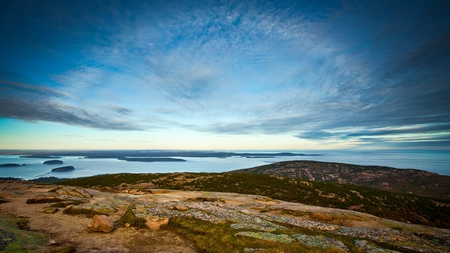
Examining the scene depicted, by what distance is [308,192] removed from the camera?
54.5 meters

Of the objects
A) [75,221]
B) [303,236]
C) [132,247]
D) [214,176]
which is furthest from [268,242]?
[214,176]


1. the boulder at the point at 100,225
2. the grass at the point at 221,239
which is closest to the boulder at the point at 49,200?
the boulder at the point at 100,225

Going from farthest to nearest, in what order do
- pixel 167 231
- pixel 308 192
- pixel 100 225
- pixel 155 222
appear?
pixel 308 192, pixel 155 222, pixel 167 231, pixel 100 225

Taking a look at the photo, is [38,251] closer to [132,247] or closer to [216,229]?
[132,247]

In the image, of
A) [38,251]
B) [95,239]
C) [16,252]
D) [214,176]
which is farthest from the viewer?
[214,176]

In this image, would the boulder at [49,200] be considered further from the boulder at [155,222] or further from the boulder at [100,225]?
the boulder at [155,222]

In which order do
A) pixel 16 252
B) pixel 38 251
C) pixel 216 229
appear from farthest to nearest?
pixel 216 229 → pixel 38 251 → pixel 16 252

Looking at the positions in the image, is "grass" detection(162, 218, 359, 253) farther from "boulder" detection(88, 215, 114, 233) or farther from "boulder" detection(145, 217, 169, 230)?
"boulder" detection(88, 215, 114, 233)

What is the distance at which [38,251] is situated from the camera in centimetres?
1241

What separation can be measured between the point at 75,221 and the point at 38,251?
26.9 feet

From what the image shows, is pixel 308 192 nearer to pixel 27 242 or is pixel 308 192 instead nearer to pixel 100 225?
pixel 100 225

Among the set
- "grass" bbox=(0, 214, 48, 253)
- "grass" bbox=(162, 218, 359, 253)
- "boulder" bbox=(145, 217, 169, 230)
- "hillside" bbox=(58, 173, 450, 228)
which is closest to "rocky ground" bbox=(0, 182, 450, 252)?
"boulder" bbox=(145, 217, 169, 230)

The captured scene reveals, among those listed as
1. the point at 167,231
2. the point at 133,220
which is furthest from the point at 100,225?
the point at 167,231

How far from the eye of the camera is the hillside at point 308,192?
1897 inches
